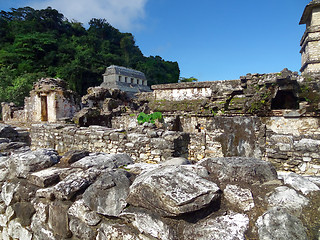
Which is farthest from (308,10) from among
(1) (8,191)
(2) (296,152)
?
(1) (8,191)

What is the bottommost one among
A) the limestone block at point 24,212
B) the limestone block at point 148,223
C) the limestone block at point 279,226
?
the limestone block at point 24,212

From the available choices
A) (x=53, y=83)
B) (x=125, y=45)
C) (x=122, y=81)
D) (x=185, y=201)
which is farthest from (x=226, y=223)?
(x=125, y=45)

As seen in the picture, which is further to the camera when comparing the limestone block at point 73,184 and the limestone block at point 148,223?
the limestone block at point 73,184

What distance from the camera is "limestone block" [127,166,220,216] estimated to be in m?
1.31

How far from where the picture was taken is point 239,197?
1379 mm

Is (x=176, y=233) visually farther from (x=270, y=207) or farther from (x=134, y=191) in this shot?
(x=270, y=207)

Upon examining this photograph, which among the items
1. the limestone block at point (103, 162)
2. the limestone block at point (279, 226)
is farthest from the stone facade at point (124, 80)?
the limestone block at point (279, 226)

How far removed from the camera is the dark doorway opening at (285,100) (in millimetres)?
7438

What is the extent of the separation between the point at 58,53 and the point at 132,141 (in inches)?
1441

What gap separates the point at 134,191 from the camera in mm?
1529

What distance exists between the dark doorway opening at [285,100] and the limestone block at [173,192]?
7.17m

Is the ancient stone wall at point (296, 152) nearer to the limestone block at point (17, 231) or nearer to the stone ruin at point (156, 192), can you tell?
the stone ruin at point (156, 192)

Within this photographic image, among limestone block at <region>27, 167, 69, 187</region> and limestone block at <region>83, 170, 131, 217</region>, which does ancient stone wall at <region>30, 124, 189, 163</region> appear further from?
limestone block at <region>83, 170, 131, 217</region>

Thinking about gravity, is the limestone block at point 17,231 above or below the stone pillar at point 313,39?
below
